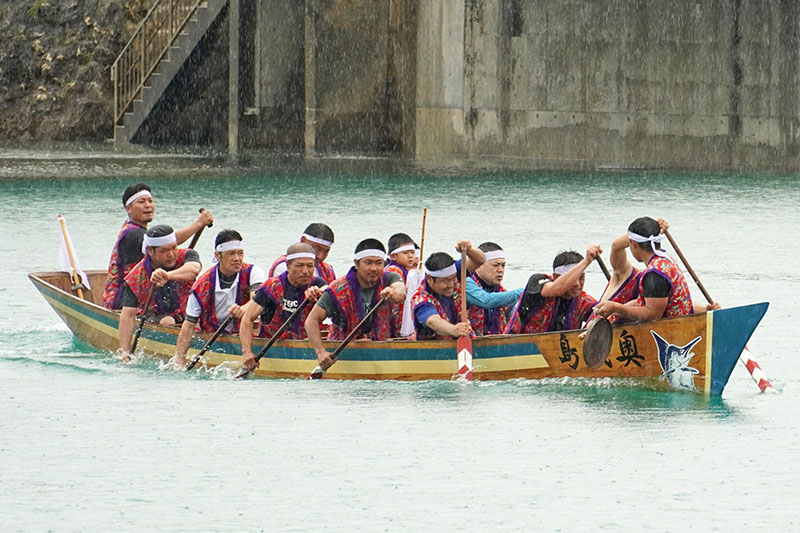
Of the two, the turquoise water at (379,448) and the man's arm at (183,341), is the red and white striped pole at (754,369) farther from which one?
the man's arm at (183,341)

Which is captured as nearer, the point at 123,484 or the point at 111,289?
the point at 123,484

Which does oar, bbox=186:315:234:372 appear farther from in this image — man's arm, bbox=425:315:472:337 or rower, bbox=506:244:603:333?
rower, bbox=506:244:603:333

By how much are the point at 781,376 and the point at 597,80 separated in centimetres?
2086

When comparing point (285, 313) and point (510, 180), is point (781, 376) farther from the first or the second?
point (510, 180)

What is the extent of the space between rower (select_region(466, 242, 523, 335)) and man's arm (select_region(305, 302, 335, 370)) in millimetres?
1240

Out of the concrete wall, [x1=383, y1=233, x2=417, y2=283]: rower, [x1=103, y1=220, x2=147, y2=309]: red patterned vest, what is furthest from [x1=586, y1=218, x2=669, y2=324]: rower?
the concrete wall

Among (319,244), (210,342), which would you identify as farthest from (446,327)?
(210,342)

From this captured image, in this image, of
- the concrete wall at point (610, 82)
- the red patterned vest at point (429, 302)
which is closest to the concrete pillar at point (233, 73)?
the concrete wall at point (610, 82)

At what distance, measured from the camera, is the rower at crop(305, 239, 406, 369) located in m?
12.4

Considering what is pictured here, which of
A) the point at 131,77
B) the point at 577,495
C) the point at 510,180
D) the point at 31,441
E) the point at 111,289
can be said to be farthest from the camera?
the point at 131,77

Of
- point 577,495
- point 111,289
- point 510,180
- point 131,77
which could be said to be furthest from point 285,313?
point 131,77

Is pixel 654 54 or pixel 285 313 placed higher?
pixel 654 54

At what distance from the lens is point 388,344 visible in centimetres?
1246

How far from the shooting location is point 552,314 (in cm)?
1261
